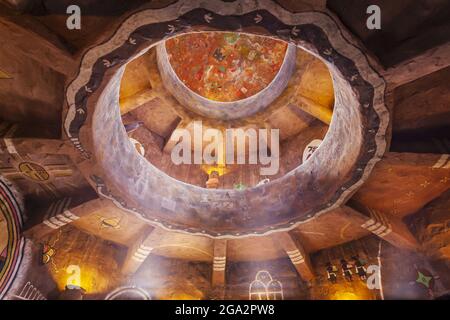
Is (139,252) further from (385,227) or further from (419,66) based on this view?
(419,66)

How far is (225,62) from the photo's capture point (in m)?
11.4

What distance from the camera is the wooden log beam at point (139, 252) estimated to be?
778 centimetres

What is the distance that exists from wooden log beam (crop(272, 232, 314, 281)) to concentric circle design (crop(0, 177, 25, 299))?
16.6ft

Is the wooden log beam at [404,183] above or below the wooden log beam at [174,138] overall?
below

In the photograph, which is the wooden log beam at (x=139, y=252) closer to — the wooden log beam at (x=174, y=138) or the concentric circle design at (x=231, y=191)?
the concentric circle design at (x=231, y=191)

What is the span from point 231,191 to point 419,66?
14.7 ft

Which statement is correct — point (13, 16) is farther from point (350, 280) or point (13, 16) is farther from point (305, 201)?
point (350, 280)

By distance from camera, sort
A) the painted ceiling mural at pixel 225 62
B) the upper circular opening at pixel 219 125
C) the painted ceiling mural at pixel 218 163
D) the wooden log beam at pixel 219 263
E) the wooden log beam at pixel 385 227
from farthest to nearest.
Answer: the painted ceiling mural at pixel 225 62 → the upper circular opening at pixel 219 125 → the wooden log beam at pixel 219 263 → the wooden log beam at pixel 385 227 → the painted ceiling mural at pixel 218 163

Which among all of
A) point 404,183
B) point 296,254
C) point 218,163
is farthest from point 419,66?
point 218,163

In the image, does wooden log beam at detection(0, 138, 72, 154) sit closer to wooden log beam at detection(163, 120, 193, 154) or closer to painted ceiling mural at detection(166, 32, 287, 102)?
wooden log beam at detection(163, 120, 193, 154)

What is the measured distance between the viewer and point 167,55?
10.0 metres

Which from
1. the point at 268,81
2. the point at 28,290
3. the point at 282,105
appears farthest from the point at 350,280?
the point at 28,290

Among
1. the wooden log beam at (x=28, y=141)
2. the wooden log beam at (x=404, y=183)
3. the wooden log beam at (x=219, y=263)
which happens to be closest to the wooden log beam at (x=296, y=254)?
the wooden log beam at (x=219, y=263)

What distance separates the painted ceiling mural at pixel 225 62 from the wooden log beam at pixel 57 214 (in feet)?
17.0
